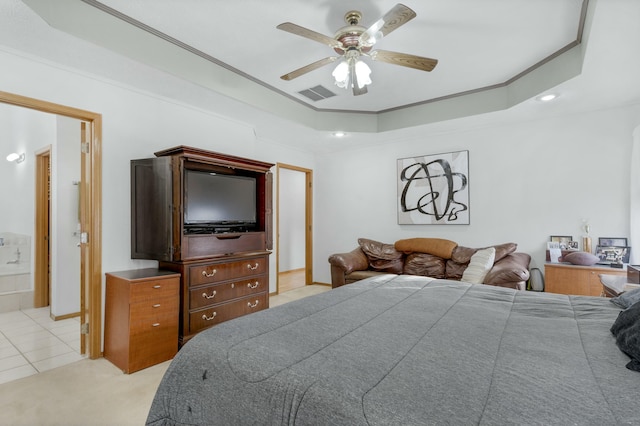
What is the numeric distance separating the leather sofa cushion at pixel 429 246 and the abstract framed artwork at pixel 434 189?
34 cm

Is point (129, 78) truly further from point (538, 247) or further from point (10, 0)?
point (538, 247)

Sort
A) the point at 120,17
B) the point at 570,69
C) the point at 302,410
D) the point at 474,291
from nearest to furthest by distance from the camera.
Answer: the point at 302,410 < the point at 474,291 < the point at 120,17 < the point at 570,69

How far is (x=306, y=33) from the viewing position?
6.89ft

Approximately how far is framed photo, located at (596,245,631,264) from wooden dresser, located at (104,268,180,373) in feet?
14.2

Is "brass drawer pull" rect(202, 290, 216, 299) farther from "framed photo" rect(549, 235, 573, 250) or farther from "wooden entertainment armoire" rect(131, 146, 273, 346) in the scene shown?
"framed photo" rect(549, 235, 573, 250)

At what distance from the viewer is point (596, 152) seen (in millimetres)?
3584

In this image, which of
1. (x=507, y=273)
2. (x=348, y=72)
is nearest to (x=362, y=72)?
(x=348, y=72)

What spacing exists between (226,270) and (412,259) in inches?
101

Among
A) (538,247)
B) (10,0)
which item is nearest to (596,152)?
(538,247)

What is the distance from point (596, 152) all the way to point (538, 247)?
1.24 metres

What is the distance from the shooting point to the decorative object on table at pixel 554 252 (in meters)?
3.61

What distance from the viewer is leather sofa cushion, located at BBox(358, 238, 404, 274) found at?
14.7 ft

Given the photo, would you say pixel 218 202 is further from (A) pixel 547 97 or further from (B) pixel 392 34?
(A) pixel 547 97

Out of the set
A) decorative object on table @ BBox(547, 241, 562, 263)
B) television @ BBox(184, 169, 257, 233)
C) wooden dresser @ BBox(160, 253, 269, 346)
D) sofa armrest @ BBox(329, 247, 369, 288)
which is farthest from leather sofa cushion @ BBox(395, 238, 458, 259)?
television @ BBox(184, 169, 257, 233)
